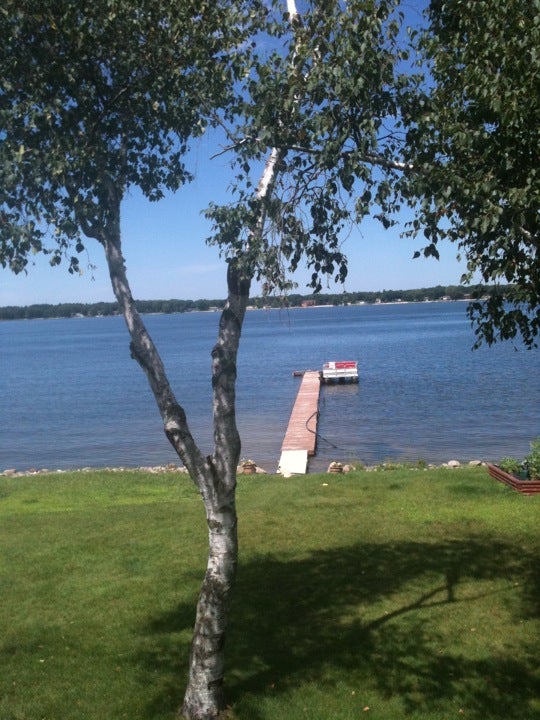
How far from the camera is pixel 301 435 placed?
94.7ft

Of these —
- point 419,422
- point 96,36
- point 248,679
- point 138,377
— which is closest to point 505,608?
point 248,679

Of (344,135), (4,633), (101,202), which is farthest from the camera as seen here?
(4,633)

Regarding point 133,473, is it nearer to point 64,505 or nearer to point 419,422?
point 64,505

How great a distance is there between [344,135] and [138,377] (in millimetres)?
59015

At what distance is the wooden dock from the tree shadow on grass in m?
10.7

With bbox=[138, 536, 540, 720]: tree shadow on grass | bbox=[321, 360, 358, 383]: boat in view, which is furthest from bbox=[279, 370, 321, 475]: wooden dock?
bbox=[138, 536, 540, 720]: tree shadow on grass

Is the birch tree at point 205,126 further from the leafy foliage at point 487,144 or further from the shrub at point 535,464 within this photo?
the shrub at point 535,464

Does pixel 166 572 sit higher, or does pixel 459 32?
pixel 459 32

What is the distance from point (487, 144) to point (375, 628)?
15.8 feet

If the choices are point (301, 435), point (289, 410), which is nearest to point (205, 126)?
point (301, 435)

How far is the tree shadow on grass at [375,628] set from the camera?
7.05m

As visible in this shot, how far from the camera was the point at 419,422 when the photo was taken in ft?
110

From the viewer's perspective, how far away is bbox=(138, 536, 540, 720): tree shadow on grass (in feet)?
23.1

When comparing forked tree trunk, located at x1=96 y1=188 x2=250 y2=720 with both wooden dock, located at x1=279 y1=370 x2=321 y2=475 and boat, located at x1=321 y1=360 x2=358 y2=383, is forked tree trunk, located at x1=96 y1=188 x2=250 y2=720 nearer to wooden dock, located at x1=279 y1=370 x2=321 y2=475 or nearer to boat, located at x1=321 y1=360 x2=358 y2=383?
wooden dock, located at x1=279 y1=370 x2=321 y2=475
